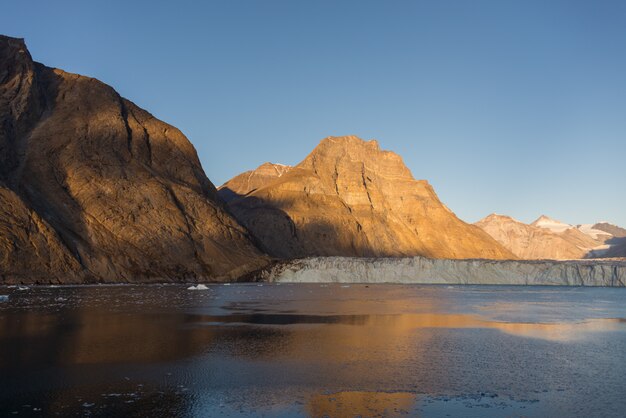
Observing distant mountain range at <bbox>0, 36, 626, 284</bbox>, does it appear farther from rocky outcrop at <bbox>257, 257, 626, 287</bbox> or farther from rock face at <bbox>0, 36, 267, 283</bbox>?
rocky outcrop at <bbox>257, 257, 626, 287</bbox>

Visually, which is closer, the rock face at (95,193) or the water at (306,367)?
the water at (306,367)

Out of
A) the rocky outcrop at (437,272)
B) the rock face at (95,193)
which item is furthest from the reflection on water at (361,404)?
the rocky outcrop at (437,272)

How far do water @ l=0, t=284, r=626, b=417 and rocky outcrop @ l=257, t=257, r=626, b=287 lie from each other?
2333 inches

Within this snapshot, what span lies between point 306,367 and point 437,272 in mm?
74058

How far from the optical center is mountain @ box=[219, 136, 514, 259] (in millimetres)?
139500

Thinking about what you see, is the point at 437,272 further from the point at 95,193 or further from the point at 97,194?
the point at 95,193

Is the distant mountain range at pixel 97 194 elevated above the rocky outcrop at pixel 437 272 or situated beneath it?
elevated above

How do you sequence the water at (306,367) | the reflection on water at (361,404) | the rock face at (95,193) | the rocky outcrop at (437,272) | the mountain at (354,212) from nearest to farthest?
the reflection on water at (361,404)
the water at (306,367)
the rock face at (95,193)
the rocky outcrop at (437,272)
the mountain at (354,212)

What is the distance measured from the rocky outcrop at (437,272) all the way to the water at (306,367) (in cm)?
5925

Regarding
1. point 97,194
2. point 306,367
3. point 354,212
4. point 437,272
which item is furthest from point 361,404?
point 354,212

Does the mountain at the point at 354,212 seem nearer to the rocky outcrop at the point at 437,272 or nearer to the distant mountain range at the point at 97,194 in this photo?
the distant mountain range at the point at 97,194

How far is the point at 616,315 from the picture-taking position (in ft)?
108

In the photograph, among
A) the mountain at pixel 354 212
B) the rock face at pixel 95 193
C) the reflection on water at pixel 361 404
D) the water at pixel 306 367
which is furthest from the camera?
the mountain at pixel 354 212

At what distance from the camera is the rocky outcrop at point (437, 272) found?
3322 inches
